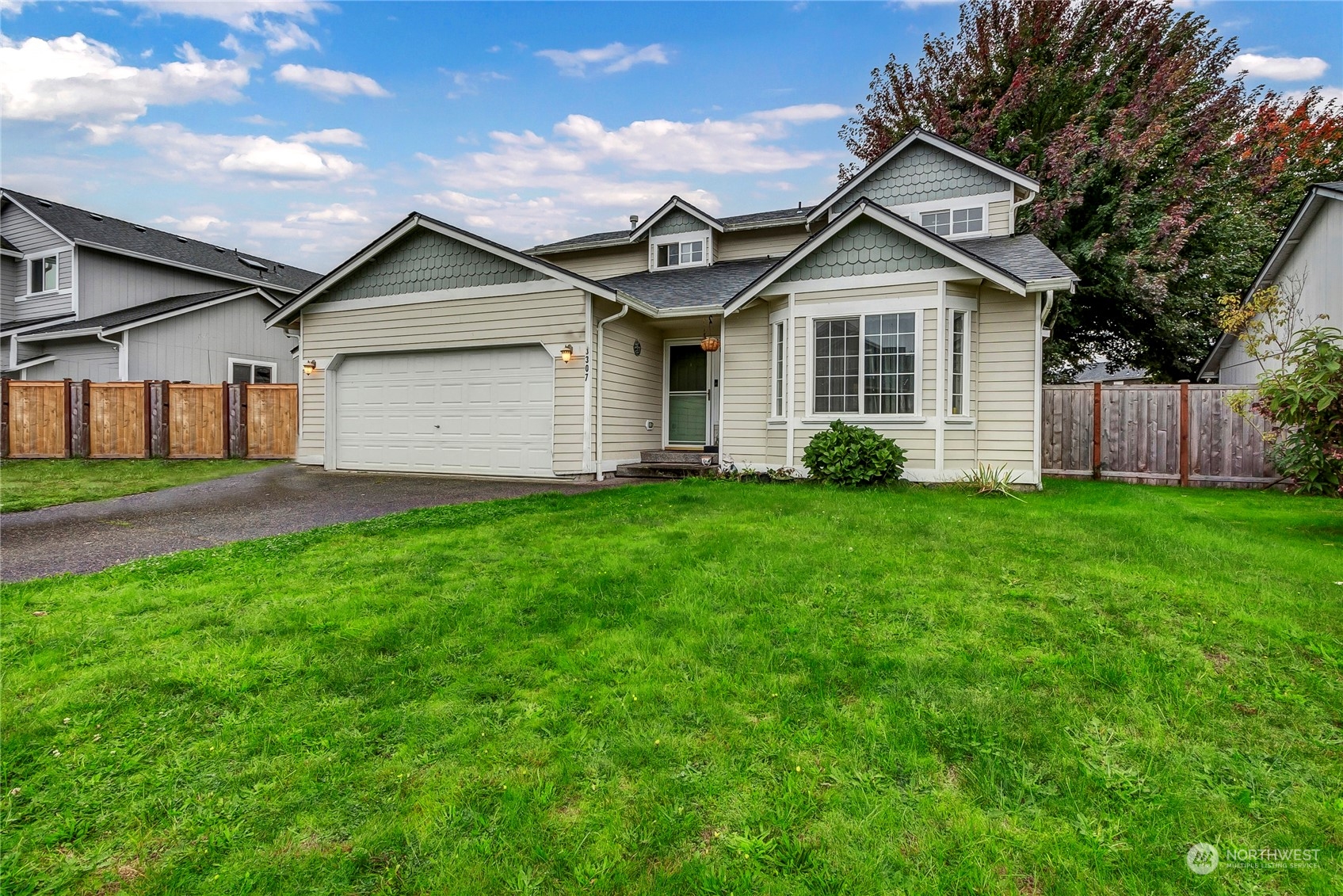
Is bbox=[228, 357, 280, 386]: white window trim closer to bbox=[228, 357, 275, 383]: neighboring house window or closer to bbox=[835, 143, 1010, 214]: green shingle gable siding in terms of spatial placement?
bbox=[228, 357, 275, 383]: neighboring house window

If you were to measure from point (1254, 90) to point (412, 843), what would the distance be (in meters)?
25.5

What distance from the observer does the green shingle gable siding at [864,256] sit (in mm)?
9297

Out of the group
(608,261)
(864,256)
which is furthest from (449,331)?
(864,256)

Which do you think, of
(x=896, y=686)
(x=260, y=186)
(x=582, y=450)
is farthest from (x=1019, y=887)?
(x=260, y=186)

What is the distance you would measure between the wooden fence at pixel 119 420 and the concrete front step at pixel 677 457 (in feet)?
32.9

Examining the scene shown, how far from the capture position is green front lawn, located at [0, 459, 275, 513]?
8.58 m

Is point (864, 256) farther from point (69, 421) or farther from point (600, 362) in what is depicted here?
point (69, 421)

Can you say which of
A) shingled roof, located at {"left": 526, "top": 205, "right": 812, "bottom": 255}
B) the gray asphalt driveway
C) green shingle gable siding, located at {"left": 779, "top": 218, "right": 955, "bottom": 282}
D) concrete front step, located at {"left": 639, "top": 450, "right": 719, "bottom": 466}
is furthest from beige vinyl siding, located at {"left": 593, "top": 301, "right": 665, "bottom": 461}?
shingled roof, located at {"left": 526, "top": 205, "right": 812, "bottom": 255}

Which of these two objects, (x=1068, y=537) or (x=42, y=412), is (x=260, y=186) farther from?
(x=1068, y=537)

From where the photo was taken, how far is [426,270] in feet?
38.0

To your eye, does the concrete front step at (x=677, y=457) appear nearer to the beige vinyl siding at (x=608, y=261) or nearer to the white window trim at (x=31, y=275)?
the beige vinyl siding at (x=608, y=261)

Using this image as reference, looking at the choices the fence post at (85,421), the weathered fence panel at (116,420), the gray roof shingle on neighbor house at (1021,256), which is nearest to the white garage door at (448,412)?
the weathered fence panel at (116,420)

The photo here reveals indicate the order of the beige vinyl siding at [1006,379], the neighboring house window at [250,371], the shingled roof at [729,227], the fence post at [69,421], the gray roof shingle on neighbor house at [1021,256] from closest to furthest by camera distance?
the gray roof shingle on neighbor house at [1021,256]
the beige vinyl siding at [1006,379]
the shingled roof at [729,227]
the fence post at [69,421]
the neighboring house window at [250,371]

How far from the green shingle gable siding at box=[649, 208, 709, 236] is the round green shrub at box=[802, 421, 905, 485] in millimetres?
7413
